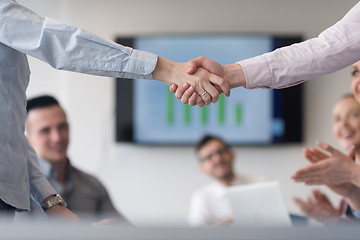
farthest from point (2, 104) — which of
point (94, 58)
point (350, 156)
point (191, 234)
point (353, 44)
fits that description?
point (350, 156)

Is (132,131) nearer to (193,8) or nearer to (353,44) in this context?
(193,8)

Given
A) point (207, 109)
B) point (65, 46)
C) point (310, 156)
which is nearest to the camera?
point (65, 46)

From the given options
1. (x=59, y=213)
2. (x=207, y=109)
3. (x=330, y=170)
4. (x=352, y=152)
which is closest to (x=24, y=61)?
(x=59, y=213)

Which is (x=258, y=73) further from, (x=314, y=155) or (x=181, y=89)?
(x=314, y=155)

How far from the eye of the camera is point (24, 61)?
118 cm

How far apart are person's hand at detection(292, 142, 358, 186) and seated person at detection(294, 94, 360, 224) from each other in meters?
0.09

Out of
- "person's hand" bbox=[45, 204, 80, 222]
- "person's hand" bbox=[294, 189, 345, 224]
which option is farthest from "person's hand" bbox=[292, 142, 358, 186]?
"person's hand" bbox=[45, 204, 80, 222]

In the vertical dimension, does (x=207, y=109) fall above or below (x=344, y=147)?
above

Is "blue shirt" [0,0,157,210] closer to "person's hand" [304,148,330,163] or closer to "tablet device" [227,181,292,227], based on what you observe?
"person's hand" [304,148,330,163]

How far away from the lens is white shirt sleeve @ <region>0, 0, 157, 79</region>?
3.60ft

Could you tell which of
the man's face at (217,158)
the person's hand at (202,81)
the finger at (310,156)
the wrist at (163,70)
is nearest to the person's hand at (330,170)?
the finger at (310,156)

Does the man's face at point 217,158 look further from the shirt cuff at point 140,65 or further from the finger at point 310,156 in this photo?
the shirt cuff at point 140,65

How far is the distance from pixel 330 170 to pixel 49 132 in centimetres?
140

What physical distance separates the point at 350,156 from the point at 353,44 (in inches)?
20.0
